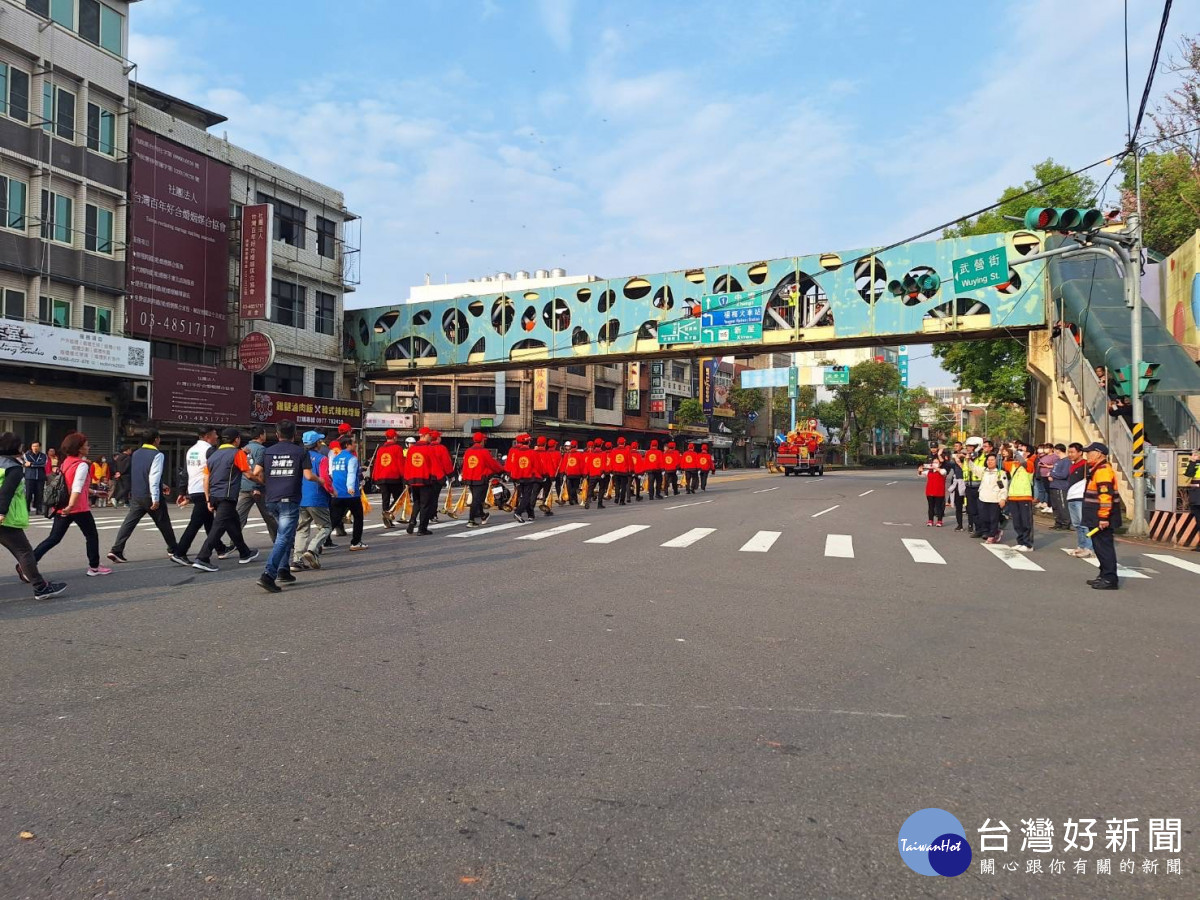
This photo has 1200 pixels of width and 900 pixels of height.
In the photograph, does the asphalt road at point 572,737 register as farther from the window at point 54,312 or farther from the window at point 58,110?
the window at point 58,110

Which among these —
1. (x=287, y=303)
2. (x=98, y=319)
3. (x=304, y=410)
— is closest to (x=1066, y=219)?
(x=98, y=319)

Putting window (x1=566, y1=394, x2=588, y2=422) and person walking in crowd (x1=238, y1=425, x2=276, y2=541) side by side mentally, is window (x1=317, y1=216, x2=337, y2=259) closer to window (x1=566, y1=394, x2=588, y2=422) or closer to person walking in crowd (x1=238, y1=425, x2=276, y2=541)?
window (x1=566, y1=394, x2=588, y2=422)

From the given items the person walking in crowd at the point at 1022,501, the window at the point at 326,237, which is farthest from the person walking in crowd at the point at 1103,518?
the window at the point at 326,237

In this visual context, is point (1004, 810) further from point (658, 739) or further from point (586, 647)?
point (586, 647)

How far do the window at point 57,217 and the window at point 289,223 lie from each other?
878 centimetres

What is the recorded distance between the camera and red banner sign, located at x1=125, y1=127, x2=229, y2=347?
90.4ft

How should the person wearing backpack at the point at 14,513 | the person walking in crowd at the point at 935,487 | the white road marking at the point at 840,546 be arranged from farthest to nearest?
the person walking in crowd at the point at 935,487
the white road marking at the point at 840,546
the person wearing backpack at the point at 14,513

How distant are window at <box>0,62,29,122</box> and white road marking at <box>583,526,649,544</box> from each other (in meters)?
22.0

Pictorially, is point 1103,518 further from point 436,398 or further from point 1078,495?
point 436,398

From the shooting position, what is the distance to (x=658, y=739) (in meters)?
4.53

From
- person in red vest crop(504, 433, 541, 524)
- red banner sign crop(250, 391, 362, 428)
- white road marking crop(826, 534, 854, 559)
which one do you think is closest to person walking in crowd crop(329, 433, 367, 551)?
person in red vest crop(504, 433, 541, 524)

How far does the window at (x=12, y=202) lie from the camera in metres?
23.7

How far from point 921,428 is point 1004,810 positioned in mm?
125368

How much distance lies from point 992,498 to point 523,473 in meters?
9.08
